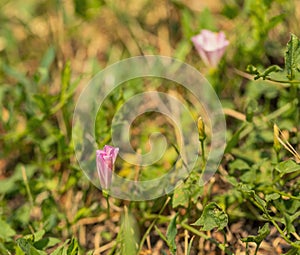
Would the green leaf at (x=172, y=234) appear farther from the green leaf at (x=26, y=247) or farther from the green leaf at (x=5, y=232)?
the green leaf at (x=5, y=232)

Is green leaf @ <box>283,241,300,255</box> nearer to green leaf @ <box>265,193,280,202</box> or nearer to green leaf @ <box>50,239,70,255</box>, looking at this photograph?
green leaf @ <box>265,193,280,202</box>

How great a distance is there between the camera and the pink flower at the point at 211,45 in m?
1.83

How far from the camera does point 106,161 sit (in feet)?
4.80

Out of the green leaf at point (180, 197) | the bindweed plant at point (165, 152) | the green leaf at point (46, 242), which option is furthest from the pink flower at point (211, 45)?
the green leaf at point (46, 242)

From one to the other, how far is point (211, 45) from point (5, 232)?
33.5 inches

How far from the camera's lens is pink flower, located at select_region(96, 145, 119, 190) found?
1.46 metres

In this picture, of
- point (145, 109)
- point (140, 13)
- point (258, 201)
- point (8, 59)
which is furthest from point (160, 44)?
point (258, 201)

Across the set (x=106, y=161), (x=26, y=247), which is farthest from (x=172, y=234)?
(x=26, y=247)

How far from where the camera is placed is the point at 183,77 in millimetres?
2051

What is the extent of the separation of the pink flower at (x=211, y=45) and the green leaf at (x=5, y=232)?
80 centimetres

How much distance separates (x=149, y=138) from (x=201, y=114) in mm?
195

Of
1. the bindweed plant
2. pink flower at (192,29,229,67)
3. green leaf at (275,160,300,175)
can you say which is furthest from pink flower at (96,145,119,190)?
pink flower at (192,29,229,67)

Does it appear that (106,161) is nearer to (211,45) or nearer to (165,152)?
(165,152)

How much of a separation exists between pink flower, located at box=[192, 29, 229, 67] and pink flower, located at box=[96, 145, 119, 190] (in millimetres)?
540
